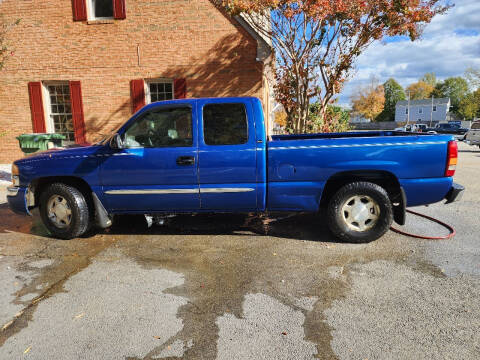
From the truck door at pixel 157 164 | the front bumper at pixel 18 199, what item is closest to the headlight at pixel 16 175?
the front bumper at pixel 18 199

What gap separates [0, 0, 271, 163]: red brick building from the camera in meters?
10.6

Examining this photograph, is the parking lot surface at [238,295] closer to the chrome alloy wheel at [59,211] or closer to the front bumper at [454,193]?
the chrome alloy wheel at [59,211]

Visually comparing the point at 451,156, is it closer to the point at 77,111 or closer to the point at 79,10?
the point at 77,111

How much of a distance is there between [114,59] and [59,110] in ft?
9.35

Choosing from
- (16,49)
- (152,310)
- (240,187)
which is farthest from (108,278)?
(16,49)

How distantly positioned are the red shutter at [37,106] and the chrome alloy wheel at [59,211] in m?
8.31

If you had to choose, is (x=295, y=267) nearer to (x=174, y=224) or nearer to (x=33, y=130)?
(x=174, y=224)

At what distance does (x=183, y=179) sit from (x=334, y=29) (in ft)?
25.4

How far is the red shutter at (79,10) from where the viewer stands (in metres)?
10.9

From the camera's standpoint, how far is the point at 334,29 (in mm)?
9625

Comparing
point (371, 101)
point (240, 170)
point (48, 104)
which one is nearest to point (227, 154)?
point (240, 170)

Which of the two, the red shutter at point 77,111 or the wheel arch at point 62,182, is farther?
the red shutter at point 77,111

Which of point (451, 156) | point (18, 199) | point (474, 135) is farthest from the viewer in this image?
point (474, 135)

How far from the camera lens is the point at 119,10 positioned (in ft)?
35.5
